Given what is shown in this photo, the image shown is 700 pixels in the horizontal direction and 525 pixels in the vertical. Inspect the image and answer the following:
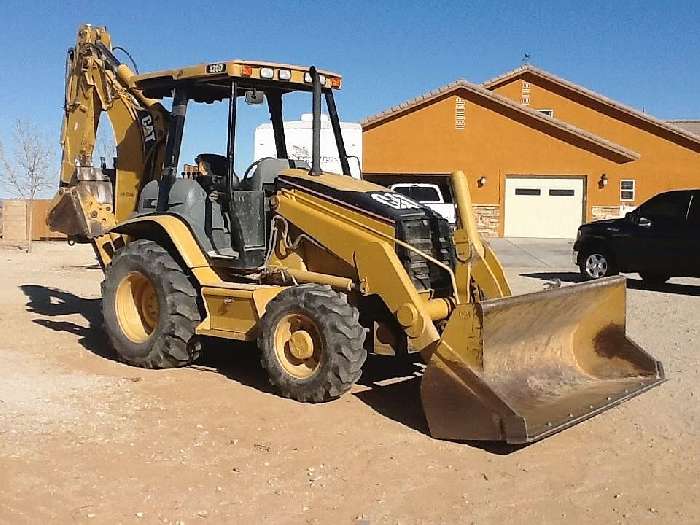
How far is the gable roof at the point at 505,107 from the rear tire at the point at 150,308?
23.5 m

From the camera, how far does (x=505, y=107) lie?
31.0 meters

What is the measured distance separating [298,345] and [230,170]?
2012 millimetres

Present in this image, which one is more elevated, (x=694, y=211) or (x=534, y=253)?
(x=694, y=211)

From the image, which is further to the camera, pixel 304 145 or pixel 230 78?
pixel 304 145

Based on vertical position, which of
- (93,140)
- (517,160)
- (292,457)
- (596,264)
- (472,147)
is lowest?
(292,457)

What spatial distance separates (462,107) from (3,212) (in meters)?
16.5

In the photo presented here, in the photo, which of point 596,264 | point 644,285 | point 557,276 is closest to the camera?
point 644,285

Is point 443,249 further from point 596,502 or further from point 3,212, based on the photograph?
point 3,212

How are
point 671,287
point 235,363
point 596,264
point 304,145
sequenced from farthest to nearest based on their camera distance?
point 596,264
point 671,287
point 304,145
point 235,363

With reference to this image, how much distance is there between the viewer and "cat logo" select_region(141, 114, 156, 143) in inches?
356

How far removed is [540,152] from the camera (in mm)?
30906

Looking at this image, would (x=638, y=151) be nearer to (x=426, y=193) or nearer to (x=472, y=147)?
(x=472, y=147)

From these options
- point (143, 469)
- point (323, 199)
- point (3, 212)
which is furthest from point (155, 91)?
point (3, 212)

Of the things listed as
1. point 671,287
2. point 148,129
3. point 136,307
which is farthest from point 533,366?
point 671,287
